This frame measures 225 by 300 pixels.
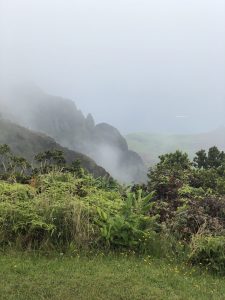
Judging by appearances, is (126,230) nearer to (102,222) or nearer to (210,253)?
(102,222)

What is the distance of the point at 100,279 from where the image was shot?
6.71 meters

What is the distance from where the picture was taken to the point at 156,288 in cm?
659

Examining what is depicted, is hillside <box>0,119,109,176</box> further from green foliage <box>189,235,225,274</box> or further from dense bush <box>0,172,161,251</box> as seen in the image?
green foliage <box>189,235,225,274</box>

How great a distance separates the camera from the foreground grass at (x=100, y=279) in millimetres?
6172

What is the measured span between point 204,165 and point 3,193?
11.3 metres

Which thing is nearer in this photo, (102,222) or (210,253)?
(210,253)

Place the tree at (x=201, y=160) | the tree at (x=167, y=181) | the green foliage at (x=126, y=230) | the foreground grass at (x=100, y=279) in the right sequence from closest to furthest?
the foreground grass at (x=100, y=279)
the green foliage at (x=126, y=230)
the tree at (x=167, y=181)
the tree at (x=201, y=160)

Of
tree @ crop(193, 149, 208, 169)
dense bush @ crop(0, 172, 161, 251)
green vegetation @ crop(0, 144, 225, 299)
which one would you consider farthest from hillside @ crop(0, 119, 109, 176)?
dense bush @ crop(0, 172, 161, 251)

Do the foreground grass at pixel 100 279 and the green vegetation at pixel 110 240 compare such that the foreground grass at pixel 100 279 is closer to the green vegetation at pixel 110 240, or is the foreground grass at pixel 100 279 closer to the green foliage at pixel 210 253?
the green vegetation at pixel 110 240

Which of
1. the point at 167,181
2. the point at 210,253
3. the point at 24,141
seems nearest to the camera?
the point at 210,253

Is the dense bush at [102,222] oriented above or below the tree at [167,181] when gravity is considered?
below

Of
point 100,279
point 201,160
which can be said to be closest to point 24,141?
point 201,160

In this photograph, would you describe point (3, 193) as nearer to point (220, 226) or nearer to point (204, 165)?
point (220, 226)

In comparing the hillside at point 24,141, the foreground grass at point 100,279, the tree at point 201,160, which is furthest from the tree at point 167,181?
the hillside at point 24,141
